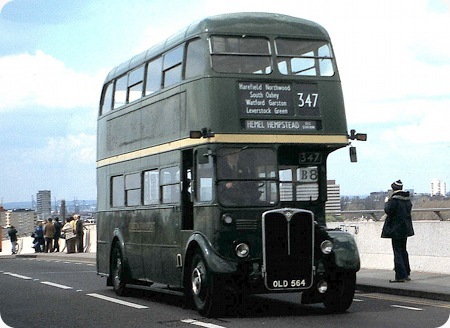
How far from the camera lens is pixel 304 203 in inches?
600

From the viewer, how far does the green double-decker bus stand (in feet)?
47.6

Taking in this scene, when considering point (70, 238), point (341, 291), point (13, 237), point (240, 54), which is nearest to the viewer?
point (341, 291)

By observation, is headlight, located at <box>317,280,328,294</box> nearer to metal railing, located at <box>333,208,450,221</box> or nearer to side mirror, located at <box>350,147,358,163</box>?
side mirror, located at <box>350,147,358,163</box>

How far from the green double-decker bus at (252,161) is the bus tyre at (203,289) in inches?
0.6

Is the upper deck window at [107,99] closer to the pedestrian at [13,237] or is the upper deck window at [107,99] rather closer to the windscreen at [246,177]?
the windscreen at [246,177]

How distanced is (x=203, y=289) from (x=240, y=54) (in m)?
3.45

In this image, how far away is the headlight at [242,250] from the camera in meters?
14.4

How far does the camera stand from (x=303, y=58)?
15484 millimetres

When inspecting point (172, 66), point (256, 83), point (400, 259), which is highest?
point (172, 66)

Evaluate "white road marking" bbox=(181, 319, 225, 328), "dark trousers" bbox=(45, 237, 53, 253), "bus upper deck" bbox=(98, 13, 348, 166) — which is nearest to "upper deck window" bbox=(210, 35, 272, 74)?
"bus upper deck" bbox=(98, 13, 348, 166)

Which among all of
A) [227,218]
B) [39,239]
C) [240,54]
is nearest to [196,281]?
[227,218]

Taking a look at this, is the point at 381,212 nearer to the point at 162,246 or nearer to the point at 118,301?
the point at 118,301

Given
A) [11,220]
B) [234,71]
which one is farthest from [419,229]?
[11,220]

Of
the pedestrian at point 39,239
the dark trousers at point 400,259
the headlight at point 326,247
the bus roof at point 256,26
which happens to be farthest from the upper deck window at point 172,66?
the pedestrian at point 39,239
